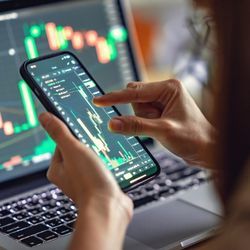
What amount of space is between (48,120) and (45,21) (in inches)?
15.2

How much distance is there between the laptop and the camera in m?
1.00

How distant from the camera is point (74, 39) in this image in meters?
1.22

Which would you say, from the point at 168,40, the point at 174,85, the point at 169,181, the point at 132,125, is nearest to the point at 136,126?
the point at 132,125

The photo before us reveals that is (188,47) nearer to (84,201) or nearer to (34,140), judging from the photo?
(34,140)

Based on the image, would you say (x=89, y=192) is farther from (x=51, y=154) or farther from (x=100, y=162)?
(x=51, y=154)

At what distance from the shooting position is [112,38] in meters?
1.26

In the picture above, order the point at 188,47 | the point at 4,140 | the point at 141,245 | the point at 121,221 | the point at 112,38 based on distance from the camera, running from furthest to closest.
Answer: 1. the point at 188,47
2. the point at 112,38
3. the point at 4,140
4. the point at 141,245
5. the point at 121,221

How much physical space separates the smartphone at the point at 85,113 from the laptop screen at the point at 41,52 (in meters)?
0.15

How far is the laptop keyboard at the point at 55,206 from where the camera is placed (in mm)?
995

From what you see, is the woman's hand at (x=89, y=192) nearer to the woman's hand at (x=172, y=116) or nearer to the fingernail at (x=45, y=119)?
the fingernail at (x=45, y=119)

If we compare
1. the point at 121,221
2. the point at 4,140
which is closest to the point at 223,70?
the point at 121,221

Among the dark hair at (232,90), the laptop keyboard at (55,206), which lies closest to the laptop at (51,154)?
the laptop keyboard at (55,206)

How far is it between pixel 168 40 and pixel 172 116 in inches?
20.1

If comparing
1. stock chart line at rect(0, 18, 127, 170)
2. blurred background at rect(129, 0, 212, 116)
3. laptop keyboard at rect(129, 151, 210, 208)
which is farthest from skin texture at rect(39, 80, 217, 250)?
blurred background at rect(129, 0, 212, 116)
